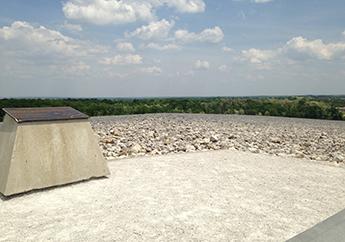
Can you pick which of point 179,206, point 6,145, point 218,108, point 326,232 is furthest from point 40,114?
point 218,108

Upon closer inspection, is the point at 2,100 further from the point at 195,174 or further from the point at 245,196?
the point at 245,196

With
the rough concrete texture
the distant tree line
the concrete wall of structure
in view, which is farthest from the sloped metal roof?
the distant tree line

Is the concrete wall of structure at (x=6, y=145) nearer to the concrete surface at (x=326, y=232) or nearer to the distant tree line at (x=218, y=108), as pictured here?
the concrete surface at (x=326, y=232)

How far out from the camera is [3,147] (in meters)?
5.68

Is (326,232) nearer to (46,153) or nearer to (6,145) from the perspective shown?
(46,153)

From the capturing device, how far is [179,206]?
4.81 metres

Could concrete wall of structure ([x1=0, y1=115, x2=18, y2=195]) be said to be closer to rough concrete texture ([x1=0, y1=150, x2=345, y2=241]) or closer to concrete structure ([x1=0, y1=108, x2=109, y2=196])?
concrete structure ([x1=0, y1=108, x2=109, y2=196])

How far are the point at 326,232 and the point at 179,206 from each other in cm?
199

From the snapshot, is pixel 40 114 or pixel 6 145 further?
pixel 40 114

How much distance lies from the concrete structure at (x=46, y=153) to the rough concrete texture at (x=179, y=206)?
23 cm

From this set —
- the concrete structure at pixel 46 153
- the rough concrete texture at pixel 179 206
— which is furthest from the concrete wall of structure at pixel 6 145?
the rough concrete texture at pixel 179 206

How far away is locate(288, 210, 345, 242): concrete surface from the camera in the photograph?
11.7 ft

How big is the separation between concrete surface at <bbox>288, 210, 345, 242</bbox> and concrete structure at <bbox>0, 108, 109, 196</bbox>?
389 centimetres

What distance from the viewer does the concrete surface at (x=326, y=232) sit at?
3553 mm
